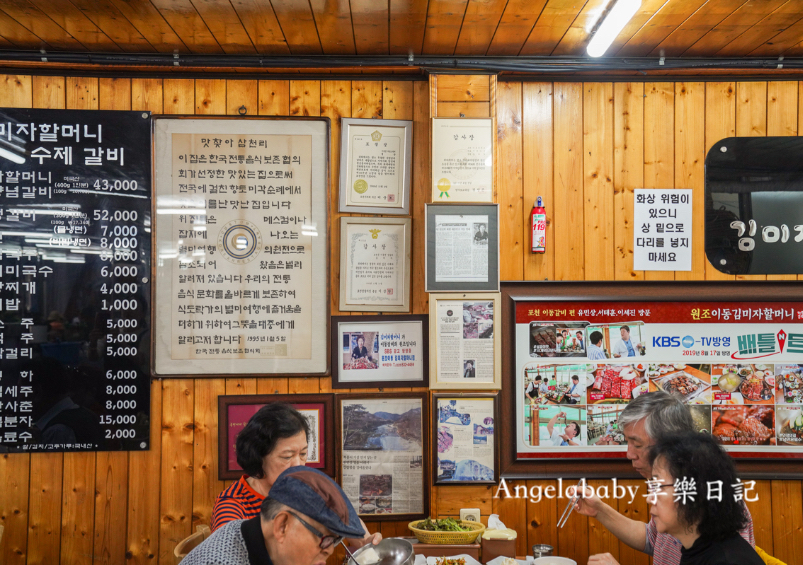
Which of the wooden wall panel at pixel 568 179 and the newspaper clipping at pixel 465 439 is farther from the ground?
the wooden wall panel at pixel 568 179

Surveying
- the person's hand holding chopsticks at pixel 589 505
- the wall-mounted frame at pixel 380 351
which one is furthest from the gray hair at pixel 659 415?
the wall-mounted frame at pixel 380 351

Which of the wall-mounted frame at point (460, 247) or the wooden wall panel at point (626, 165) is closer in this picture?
the wall-mounted frame at point (460, 247)

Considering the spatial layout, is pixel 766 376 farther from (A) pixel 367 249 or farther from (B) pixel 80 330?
(B) pixel 80 330

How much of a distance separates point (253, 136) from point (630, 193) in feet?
7.14

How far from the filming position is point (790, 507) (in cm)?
319

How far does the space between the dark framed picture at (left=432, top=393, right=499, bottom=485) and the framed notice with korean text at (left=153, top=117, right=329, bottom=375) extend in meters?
0.74

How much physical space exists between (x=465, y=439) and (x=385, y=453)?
18.1 inches

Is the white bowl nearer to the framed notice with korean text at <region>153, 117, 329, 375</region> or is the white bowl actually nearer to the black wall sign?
the framed notice with korean text at <region>153, 117, 329, 375</region>

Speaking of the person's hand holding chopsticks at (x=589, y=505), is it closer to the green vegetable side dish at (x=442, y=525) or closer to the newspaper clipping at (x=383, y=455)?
the green vegetable side dish at (x=442, y=525)

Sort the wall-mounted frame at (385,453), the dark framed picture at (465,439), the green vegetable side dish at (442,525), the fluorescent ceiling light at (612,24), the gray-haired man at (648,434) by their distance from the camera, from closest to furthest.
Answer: the gray-haired man at (648,434), the fluorescent ceiling light at (612,24), the green vegetable side dish at (442,525), the dark framed picture at (465,439), the wall-mounted frame at (385,453)

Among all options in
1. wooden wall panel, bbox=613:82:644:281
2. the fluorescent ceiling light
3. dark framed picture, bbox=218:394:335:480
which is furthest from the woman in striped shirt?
the fluorescent ceiling light

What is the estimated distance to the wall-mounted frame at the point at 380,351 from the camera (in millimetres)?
3209

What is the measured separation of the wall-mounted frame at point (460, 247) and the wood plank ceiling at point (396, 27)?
34.7 inches

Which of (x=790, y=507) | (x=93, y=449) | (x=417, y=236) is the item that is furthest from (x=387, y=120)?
(x=790, y=507)
